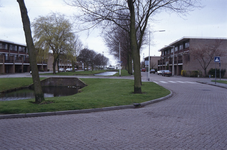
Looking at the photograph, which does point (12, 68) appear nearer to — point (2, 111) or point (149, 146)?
point (2, 111)

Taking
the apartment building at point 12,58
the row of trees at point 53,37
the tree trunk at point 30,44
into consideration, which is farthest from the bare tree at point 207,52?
the tree trunk at point 30,44

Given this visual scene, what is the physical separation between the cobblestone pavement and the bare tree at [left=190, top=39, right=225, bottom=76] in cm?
3710

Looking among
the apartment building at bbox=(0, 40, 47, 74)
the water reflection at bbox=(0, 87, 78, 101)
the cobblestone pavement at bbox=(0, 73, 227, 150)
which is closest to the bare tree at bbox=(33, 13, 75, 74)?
the apartment building at bbox=(0, 40, 47, 74)

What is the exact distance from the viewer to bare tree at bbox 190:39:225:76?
4075 centimetres

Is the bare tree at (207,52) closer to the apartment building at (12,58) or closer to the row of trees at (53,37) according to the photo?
the row of trees at (53,37)

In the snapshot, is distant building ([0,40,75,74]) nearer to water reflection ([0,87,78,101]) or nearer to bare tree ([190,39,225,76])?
water reflection ([0,87,78,101])

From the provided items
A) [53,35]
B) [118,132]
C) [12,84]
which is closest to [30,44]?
[118,132]

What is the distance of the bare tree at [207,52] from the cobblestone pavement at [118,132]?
1461 inches

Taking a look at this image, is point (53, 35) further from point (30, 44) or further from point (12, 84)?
point (30, 44)

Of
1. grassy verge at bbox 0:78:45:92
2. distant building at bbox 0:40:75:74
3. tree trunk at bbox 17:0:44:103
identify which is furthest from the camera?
distant building at bbox 0:40:75:74

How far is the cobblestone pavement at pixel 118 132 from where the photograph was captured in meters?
4.42

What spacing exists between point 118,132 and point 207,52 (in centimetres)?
4166

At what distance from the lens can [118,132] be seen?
17.6ft

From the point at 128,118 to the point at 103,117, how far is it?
3.08 ft
